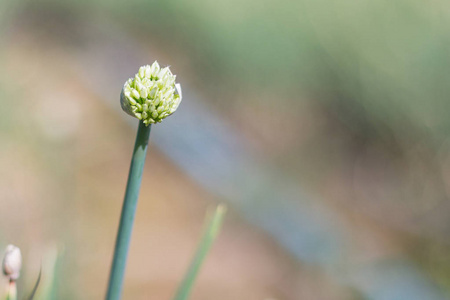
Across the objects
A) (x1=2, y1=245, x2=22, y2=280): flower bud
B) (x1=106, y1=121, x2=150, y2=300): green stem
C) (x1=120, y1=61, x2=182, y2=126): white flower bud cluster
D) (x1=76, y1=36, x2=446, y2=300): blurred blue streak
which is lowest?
(x1=2, y1=245, x2=22, y2=280): flower bud

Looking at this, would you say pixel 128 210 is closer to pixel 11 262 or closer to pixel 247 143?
pixel 11 262

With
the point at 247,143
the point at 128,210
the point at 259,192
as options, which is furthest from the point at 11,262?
the point at 247,143

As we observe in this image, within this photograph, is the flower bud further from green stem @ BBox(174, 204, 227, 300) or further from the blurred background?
the blurred background

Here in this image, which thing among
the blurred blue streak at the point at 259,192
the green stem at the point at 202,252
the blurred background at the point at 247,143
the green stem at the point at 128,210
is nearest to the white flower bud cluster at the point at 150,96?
the green stem at the point at 128,210

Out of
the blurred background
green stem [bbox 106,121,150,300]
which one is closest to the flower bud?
green stem [bbox 106,121,150,300]

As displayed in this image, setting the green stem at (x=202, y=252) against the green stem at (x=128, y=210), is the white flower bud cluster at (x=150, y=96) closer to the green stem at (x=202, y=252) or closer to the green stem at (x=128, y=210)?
the green stem at (x=128, y=210)
